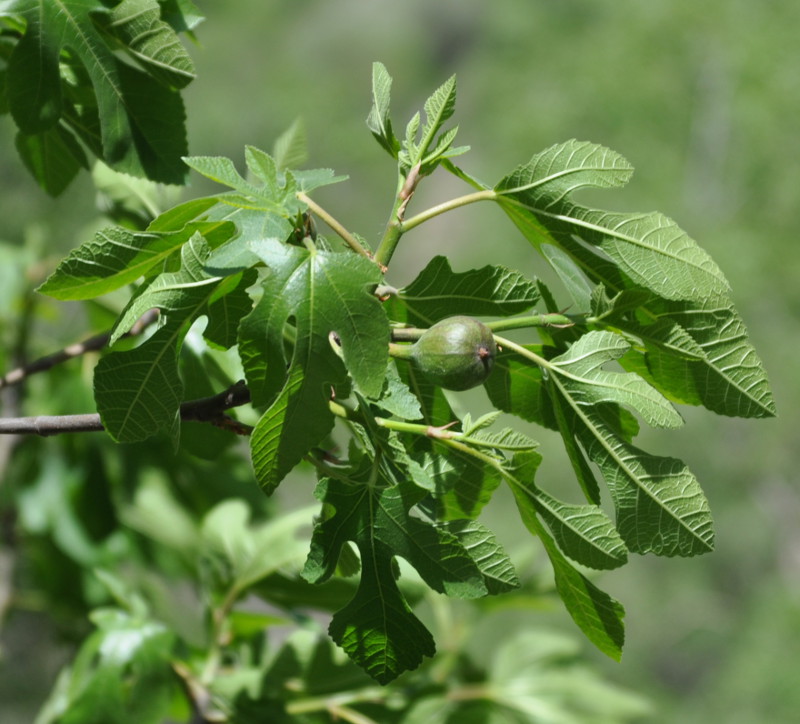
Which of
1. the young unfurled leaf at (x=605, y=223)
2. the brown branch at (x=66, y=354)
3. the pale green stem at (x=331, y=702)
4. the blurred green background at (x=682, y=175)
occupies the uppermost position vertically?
the young unfurled leaf at (x=605, y=223)

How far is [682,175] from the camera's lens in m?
8.41

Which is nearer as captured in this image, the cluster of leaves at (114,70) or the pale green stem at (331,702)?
the cluster of leaves at (114,70)

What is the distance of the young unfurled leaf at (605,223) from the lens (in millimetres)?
626

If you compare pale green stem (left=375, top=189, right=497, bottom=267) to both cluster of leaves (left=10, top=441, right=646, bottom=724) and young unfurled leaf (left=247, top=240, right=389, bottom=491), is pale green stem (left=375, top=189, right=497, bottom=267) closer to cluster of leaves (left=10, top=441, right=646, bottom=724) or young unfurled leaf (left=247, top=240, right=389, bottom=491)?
young unfurled leaf (left=247, top=240, right=389, bottom=491)

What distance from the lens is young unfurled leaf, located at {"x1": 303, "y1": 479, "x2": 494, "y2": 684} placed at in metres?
0.59

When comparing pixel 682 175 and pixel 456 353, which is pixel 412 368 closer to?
pixel 456 353

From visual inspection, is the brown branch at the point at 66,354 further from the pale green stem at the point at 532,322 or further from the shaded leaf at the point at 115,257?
the pale green stem at the point at 532,322

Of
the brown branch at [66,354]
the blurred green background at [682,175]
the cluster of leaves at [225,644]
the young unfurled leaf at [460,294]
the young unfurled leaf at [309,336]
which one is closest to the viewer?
the young unfurled leaf at [309,336]

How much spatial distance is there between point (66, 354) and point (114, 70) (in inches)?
12.0

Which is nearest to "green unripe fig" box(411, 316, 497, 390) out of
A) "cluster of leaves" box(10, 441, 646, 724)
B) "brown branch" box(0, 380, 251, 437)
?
"brown branch" box(0, 380, 251, 437)

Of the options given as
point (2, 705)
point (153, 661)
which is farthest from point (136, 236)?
point (2, 705)

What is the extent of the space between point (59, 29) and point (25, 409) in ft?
2.67

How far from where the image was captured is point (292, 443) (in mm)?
569

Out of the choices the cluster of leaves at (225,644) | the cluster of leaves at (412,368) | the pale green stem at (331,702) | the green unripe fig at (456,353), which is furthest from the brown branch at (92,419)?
the pale green stem at (331,702)
